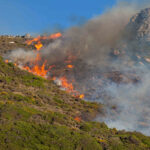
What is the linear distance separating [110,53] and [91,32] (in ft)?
52.2

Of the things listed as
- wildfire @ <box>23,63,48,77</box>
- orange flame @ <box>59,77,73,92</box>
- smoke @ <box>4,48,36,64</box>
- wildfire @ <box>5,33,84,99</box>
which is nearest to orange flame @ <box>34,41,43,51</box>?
wildfire @ <box>5,33,84,99</box>

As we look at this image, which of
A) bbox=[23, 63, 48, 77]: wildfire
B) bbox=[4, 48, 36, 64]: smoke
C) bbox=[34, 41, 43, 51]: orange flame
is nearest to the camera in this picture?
bbox=[23, 63, 48, 77]: wildfire

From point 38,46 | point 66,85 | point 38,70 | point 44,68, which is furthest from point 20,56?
point 66,85

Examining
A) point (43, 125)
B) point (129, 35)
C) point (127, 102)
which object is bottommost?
point (43, 125)

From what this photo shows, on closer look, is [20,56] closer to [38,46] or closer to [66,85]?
[38,46]

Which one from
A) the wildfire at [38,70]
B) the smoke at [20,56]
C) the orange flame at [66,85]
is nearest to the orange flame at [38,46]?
the smoke at [20,56]

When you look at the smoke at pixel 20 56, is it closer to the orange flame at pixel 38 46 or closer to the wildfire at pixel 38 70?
the wildfire at pixel 38 70

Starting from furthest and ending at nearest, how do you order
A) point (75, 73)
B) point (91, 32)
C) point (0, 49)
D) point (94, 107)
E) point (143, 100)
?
1. point (91, 32)
2. point (0, 49)
3. point (75, 73)
4. point (143, 100)
5. point (94, 107)

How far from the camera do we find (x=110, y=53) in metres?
64.5

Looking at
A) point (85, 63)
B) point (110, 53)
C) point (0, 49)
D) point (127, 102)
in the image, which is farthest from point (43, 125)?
point (0, 49)

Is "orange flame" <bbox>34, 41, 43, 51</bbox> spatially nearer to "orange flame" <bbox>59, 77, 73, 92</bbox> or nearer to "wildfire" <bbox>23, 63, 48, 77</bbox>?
"wildfire" <bbox>23, 63, 48, 77</bbox>

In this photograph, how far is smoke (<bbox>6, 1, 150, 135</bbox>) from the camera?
37.8 meters

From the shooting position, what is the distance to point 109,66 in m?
56.9

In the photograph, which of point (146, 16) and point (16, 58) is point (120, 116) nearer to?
point (16, 58)
